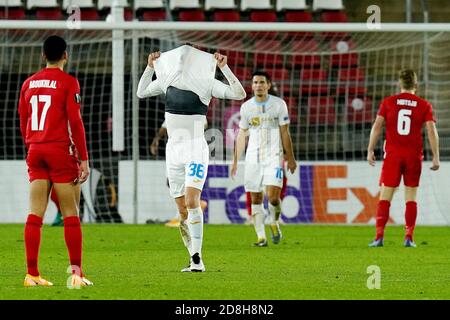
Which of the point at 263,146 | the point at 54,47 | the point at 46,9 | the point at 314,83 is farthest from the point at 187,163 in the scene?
the point at 46,9

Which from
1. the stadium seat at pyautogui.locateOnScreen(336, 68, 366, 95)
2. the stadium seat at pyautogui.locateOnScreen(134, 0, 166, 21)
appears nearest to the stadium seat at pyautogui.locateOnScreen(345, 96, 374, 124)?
the stadium seat at pyautogui.locateOnScreen(336, 68, 366, 95)

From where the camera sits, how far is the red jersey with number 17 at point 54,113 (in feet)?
28.5

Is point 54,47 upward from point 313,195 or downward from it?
upward

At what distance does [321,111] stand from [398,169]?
20.6 feet

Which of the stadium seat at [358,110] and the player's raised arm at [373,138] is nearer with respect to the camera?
the player's raised arm at [373,138]

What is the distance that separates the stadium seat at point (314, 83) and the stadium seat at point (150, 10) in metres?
3.39

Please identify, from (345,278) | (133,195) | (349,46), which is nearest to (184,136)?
(345,278)

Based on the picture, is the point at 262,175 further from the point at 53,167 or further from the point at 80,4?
the point at 80,4

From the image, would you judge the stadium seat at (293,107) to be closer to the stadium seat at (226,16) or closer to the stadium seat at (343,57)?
the stadium seat at (343,57)

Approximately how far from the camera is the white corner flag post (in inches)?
742

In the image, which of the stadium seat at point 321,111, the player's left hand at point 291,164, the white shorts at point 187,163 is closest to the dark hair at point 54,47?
the white shorts at point 187,163

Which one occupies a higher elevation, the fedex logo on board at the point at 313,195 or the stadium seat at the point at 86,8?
the stadium seat at the point at 86,8

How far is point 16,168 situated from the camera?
1889 centimetres

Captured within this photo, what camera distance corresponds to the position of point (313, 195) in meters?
19.0
